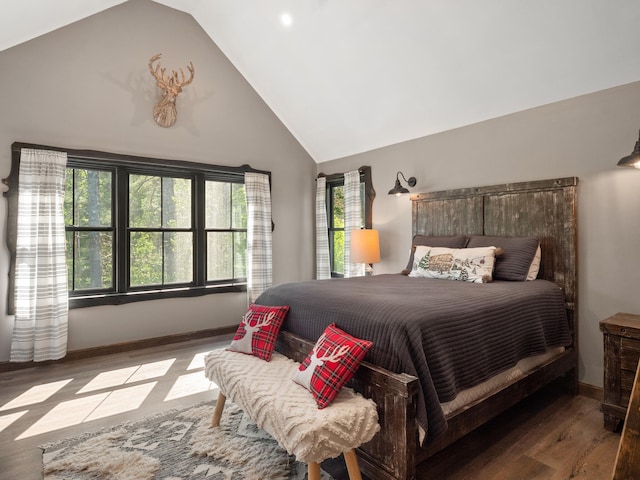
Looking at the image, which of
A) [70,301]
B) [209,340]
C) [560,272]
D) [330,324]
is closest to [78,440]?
[330,324]

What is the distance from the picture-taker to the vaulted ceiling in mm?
2566

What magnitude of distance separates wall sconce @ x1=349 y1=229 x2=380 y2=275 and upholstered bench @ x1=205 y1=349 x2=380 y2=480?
2.36 metres

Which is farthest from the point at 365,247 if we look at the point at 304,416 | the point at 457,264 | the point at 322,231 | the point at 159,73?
the point at 159,73

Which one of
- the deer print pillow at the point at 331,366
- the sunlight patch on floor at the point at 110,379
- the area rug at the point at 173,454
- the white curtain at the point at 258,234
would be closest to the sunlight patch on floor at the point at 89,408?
the sunlight patch on floor at the point at 110,379

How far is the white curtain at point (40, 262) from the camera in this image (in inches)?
127

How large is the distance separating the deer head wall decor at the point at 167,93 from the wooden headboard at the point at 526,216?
2.91 m

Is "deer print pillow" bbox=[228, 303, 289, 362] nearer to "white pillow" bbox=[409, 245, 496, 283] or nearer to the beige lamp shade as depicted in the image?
"white pillow" bbox=[409, 245, 496, 283]

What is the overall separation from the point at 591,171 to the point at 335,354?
8.12 feet

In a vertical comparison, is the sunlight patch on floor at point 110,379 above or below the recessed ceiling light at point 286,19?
below

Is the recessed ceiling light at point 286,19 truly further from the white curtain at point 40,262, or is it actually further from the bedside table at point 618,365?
the bedside table at point 618,365

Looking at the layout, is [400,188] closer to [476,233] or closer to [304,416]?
[476,233]

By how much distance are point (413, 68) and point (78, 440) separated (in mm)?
3750

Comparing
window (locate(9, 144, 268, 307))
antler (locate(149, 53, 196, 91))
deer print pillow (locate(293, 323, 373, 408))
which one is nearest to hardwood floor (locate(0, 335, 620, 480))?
deer print pillow (locate(293, 323, 373, 408))

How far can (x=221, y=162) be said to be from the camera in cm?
449
